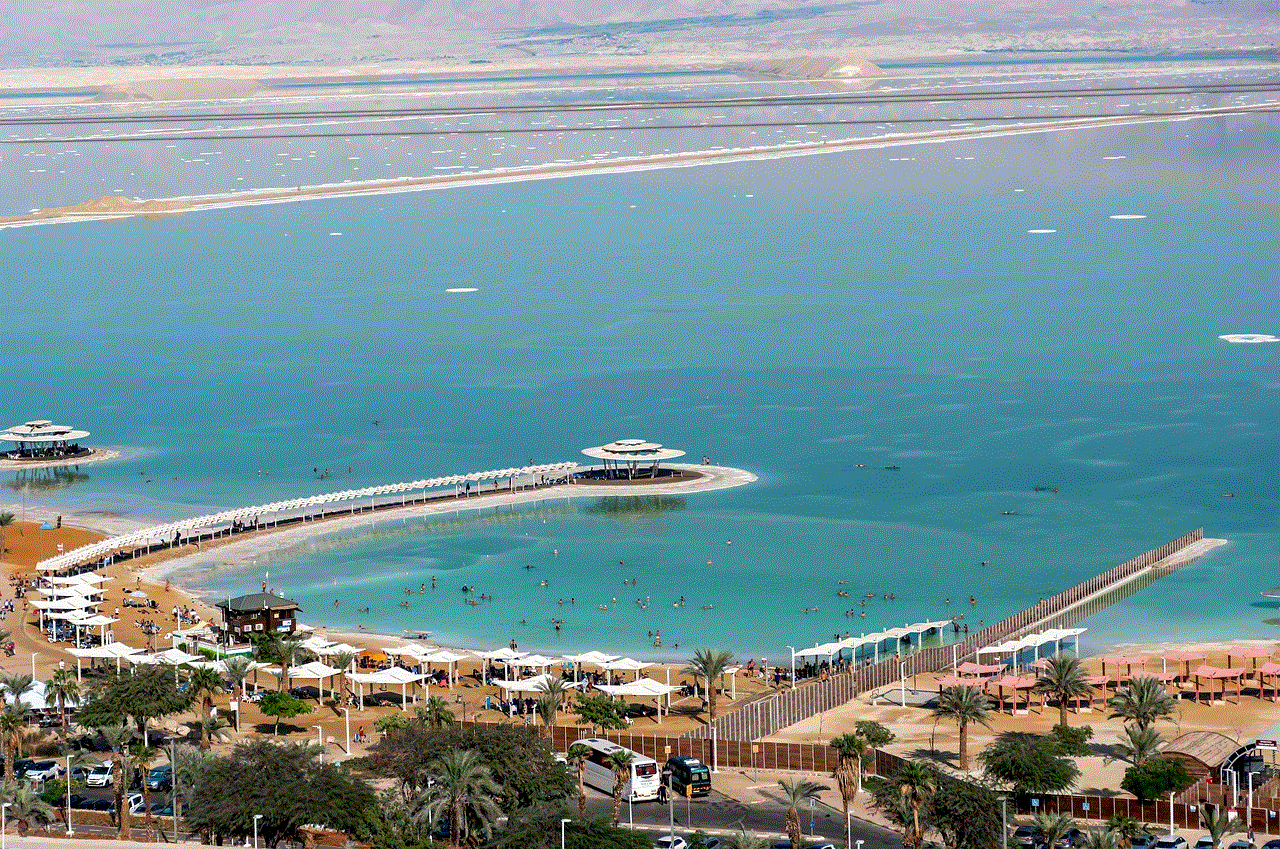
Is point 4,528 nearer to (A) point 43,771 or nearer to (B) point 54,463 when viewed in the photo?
(B) point 54,463

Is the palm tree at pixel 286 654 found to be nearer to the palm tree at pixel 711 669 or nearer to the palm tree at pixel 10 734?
the palm tree at pixel 10 734

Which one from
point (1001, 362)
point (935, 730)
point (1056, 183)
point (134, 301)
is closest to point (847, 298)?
point (1001, 362)

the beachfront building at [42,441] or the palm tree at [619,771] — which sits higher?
the beachfront building at [42,441]

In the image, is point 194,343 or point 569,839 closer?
point 569,839

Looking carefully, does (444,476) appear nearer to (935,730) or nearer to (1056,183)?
(935,730)

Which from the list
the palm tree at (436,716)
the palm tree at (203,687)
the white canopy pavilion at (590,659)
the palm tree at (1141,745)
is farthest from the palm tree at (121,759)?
the palm tree at (1141,745)
